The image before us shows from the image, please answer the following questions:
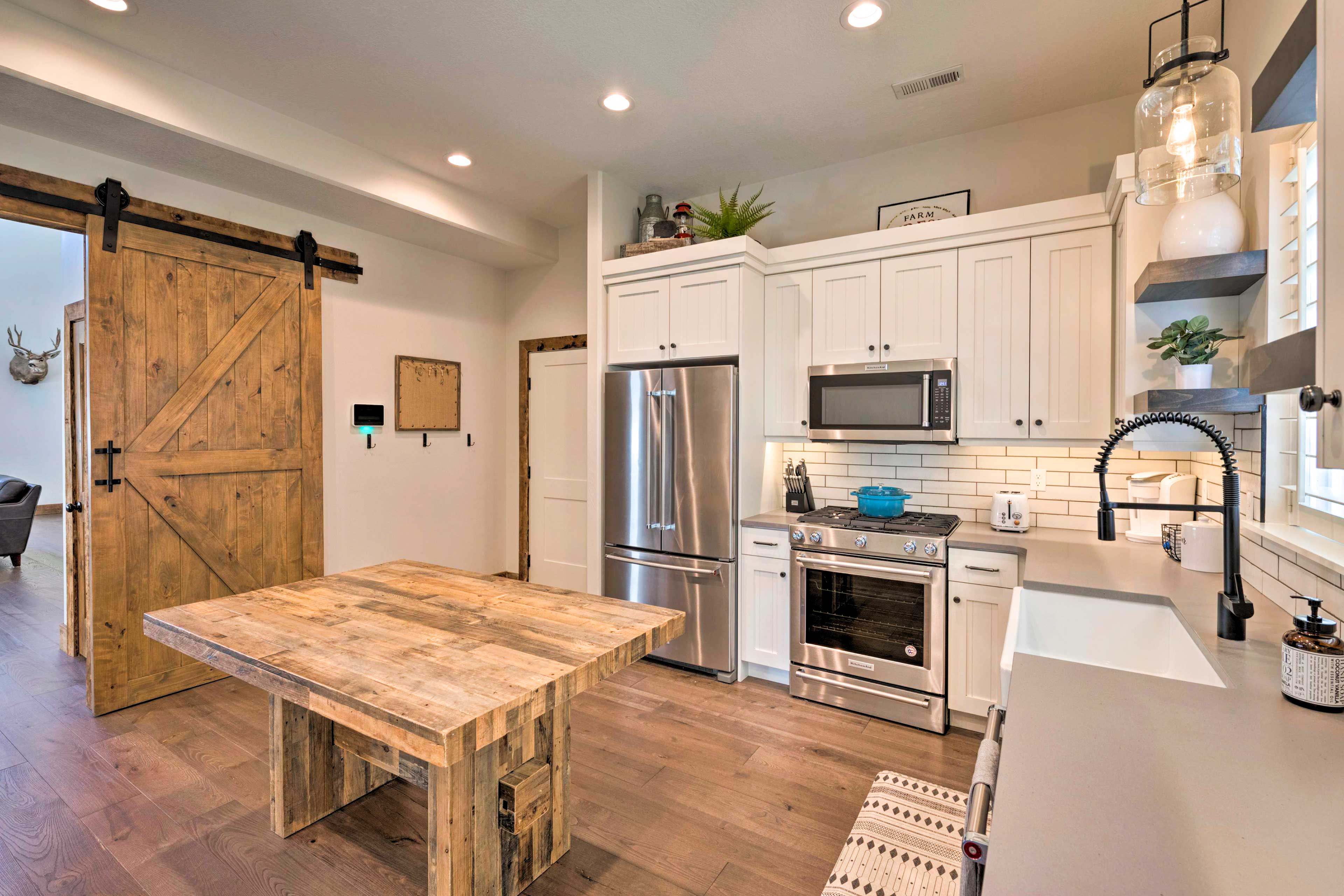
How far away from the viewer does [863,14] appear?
7.82 ft

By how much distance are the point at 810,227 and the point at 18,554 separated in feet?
25.9

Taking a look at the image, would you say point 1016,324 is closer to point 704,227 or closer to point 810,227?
point 810,227

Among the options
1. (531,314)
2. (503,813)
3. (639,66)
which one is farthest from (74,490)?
(639,66)

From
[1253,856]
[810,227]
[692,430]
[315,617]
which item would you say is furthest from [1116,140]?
[315,617]

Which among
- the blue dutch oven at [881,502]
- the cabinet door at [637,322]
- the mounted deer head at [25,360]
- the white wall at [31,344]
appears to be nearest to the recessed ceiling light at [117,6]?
the cabinet door at [637,322]

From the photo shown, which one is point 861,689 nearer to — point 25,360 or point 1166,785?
point 1166,785

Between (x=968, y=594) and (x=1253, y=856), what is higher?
(x=1253, y=856)

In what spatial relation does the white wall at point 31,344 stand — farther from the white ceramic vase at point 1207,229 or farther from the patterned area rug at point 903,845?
the white ceramic vase at point 1207,229

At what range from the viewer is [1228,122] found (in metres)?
1.23

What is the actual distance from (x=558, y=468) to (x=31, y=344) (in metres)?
8.38

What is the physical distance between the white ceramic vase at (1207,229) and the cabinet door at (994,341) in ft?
3.38

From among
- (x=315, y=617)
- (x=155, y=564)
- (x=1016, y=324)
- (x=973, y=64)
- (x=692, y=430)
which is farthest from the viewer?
(x=692, y=430)

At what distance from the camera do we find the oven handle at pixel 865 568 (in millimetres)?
2928

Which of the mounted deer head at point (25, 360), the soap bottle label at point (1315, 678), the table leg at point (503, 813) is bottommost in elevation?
the table leg at point (503, 813)
